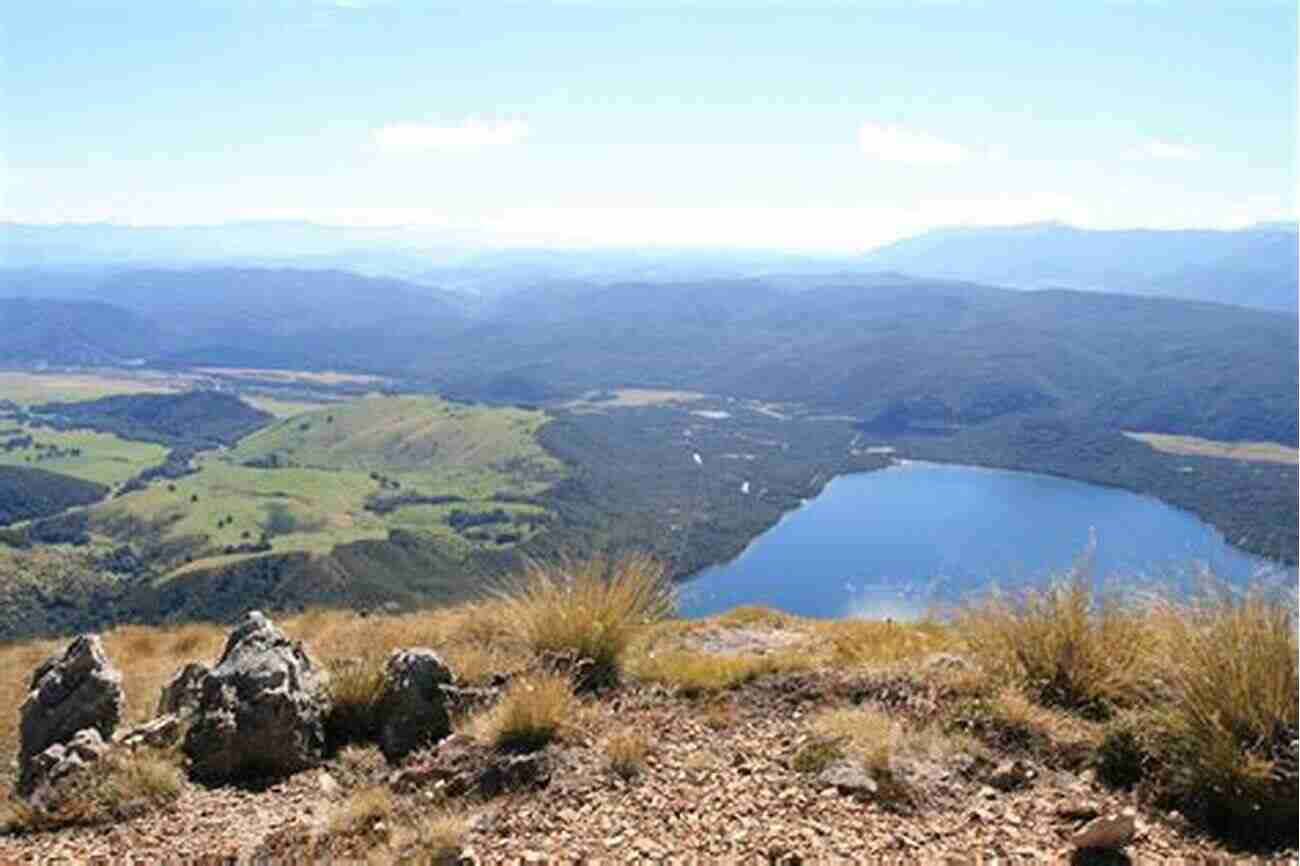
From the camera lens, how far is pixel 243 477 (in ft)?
639

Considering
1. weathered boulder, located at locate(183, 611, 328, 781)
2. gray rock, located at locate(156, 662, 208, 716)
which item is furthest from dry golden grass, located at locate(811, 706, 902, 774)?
gray rock, located at locate(156, 662, 208, 716)

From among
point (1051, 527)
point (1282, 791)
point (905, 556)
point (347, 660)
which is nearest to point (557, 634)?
point (347, 660)

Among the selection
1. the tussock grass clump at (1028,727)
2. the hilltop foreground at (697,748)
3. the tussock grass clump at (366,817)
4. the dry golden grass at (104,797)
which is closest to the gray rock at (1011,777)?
the hilltop foreground at (697,748)

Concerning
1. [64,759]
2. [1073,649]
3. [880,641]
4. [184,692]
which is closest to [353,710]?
[184,692]

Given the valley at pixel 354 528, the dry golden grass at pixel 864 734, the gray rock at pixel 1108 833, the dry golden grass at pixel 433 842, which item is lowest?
the valley at pixel 354 528

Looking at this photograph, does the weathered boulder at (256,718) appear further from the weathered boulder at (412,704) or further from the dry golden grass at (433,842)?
the dry golden grass at (433,842)

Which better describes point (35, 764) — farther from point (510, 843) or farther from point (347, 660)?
point (510, 843)

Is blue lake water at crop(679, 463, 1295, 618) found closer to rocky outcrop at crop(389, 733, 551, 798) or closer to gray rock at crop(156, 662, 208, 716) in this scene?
gray rock at crop(156, 662, 208, 716)

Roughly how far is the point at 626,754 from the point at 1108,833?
2945mm

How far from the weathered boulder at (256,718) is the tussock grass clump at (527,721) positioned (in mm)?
1374

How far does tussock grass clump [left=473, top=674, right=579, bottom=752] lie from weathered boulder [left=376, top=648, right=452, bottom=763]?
678 millimetres

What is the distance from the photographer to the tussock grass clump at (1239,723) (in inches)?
233

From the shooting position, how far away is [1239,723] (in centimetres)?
623

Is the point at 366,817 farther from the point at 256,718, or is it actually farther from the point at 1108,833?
the point at 1108,833
